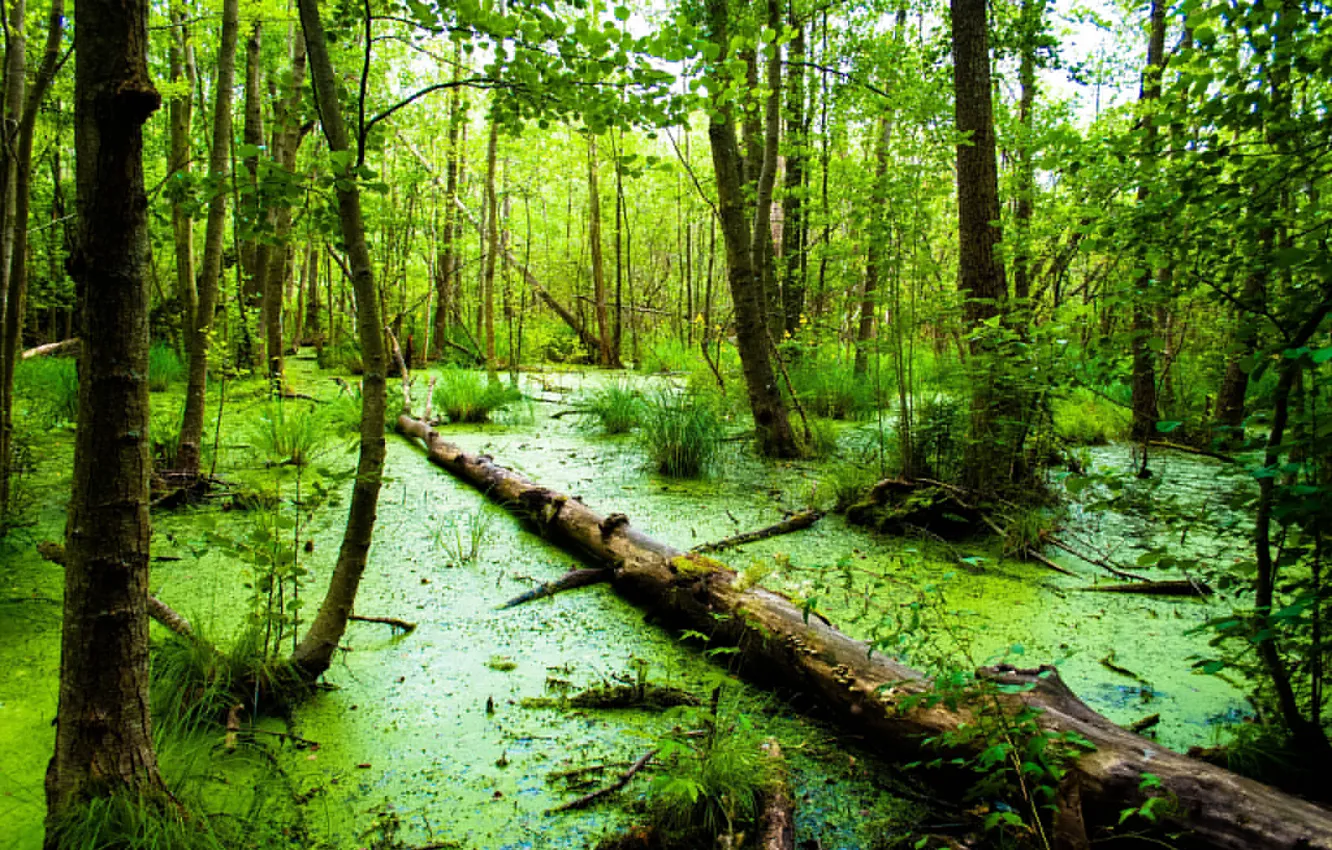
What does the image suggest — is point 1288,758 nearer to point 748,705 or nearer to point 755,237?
point 748,705

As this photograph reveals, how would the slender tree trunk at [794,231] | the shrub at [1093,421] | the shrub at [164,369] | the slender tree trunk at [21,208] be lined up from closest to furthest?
the slender tree trunk at [21,208]
the shrub at [1093,421]
the shrub at [164,369]
the slender tree trunk at [794,231]

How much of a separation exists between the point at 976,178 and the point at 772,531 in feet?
7.28

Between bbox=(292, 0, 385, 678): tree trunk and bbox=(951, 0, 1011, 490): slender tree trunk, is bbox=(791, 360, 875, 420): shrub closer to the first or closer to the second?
bbox=(951, 0, 1011, 490): slender tree trunk

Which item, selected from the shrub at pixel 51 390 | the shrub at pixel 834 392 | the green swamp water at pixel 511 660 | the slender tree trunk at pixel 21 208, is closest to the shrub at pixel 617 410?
the shrub at pixel 834 392

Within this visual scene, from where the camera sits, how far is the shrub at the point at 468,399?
662cm

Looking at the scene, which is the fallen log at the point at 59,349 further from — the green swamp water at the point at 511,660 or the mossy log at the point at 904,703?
the mossy log at the point at 904,703

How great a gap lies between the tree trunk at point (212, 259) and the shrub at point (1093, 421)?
5.64 meters

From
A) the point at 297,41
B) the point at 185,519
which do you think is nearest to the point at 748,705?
the point at 185,519

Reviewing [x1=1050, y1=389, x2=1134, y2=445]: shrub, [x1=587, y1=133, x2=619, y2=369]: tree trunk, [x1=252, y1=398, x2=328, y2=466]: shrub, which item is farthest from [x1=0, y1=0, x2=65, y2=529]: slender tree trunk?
[x1=587, y1=133, x2=619, y2=369]: tree trunk

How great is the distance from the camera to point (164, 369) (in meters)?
6.61

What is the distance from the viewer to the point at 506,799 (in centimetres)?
166

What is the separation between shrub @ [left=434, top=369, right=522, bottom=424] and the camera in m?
6.62

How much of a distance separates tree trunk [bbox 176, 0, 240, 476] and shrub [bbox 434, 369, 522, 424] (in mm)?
2890

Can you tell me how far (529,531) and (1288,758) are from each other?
2.96 metres
